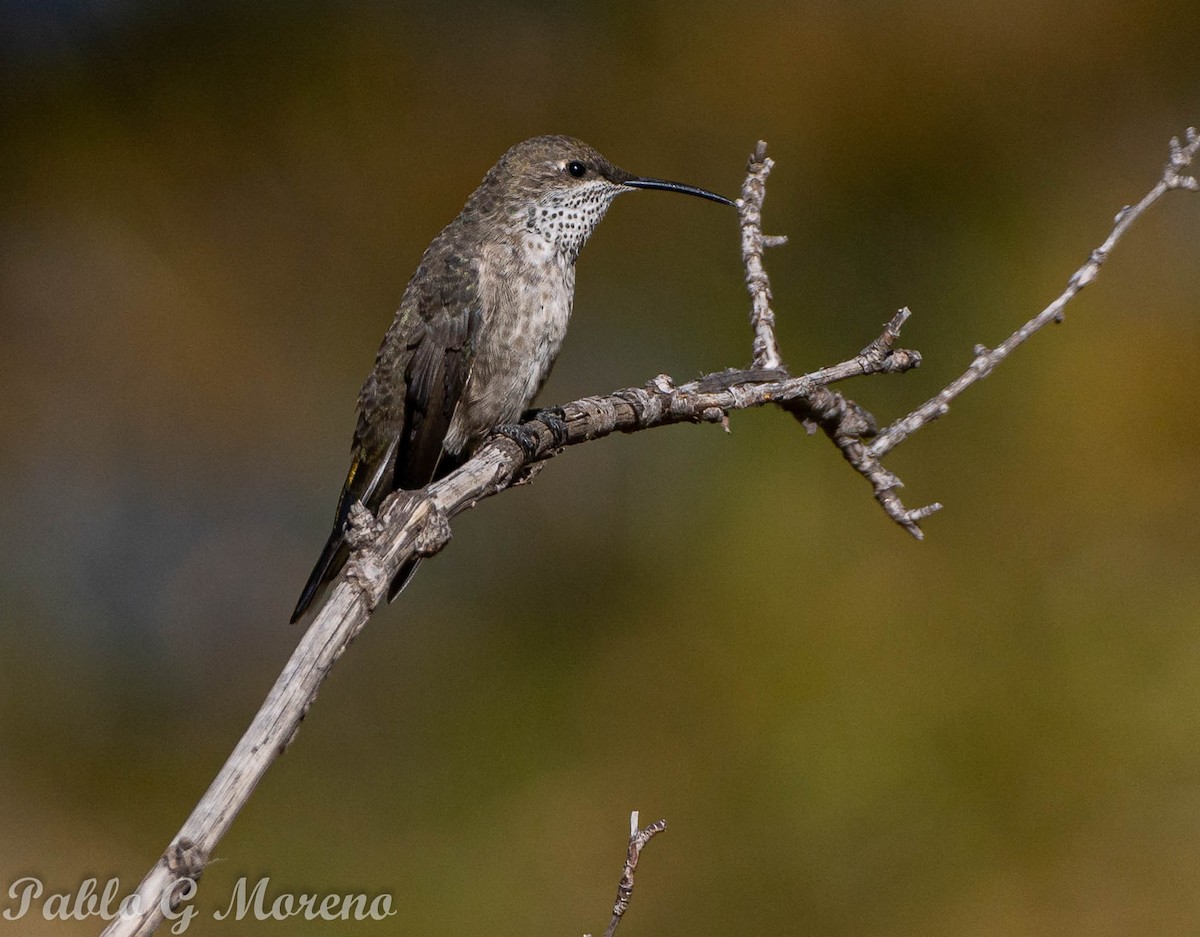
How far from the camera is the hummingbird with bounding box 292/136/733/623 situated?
10.4 feet

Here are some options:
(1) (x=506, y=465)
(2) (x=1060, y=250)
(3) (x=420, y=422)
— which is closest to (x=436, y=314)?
(3) (x=420, y=422)

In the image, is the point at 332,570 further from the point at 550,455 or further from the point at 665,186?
the point at 665,186

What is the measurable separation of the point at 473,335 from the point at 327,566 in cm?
74

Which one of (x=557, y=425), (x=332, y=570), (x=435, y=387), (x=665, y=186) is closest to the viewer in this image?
(x=557, y=425)

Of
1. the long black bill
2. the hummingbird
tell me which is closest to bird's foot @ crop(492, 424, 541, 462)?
the hummingbird

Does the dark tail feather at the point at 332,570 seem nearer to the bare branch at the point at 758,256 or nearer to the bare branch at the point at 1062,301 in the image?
the bare branch at the point at 758,256

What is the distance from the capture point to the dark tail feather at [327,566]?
116 inches

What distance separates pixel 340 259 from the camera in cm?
592

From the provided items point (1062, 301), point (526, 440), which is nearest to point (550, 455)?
point (526, 440)

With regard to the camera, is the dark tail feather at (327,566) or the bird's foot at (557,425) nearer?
the bird's foot at (557,425)

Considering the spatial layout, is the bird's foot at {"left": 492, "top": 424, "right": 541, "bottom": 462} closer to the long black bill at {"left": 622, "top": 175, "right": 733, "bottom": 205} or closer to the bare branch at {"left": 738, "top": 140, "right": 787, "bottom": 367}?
the bare branch at {"left": 738, "top": 140, "right": 787, "bottom": 367}

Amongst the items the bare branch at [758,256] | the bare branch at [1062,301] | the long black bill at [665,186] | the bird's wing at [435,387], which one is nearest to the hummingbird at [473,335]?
the bird's wing at [435,387]

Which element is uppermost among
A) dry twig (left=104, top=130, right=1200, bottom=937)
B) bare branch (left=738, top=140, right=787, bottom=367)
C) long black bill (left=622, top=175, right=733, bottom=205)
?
long black bill (left=622, top=175, right=733, bottom=205)

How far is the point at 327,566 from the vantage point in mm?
2957
